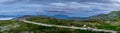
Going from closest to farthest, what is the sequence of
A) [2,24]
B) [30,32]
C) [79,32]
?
[79,32]
[30,32]
[2,24]

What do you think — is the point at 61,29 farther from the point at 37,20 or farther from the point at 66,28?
the point at 37,20

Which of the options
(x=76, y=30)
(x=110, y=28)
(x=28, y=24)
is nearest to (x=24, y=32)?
(x=28, y=24)

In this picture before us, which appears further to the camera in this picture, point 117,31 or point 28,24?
point 28,24

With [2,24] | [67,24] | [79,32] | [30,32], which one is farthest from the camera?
[2,24]

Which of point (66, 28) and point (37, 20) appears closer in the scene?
point (66, 28)

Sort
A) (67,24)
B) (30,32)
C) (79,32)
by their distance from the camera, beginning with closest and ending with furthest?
(79,32)
(30,32)
(67,24)

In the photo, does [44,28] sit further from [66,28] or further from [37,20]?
[37,20]

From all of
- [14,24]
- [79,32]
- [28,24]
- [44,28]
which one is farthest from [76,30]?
[14,24]
